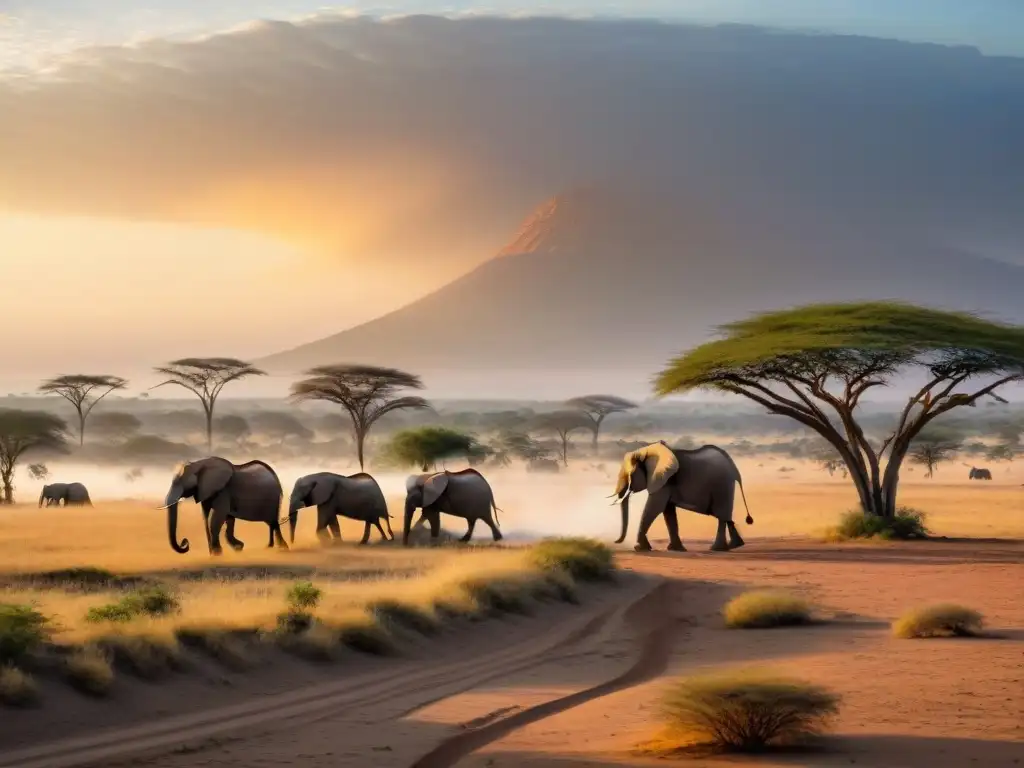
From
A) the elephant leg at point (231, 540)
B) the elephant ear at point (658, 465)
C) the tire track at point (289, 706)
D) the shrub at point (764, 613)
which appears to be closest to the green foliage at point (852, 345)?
the elephant ear at point (658, 465)

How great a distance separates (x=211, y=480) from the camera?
30156mm

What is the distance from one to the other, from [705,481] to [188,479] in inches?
429

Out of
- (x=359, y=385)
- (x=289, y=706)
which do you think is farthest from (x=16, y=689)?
(x=359, y=385)

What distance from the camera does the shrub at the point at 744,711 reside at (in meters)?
11.7

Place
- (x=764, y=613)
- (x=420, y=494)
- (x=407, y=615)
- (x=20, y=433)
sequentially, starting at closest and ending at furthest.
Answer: (x=407, y=615), (x=764, y=613), (x=420, y=494), (x=20, y=433)

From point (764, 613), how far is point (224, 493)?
14.3m

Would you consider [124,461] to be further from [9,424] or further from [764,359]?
[764,359]

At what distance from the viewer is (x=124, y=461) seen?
3649 inches

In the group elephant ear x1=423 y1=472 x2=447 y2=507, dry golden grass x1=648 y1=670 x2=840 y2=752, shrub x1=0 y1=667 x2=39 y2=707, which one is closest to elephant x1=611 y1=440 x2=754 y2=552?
elephant ear x1=423 y1=472 x2=447 y2=507

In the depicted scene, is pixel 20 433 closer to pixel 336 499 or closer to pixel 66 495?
pixel 66 495

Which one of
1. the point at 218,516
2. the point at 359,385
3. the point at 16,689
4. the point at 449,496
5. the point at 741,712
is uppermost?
the point at 359,385

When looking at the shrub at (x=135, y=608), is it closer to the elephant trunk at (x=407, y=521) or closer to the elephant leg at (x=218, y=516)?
the elephant leg at (x=218, y=516)

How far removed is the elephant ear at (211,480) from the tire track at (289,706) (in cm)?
1275

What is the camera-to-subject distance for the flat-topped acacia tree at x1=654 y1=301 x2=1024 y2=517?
111ft
